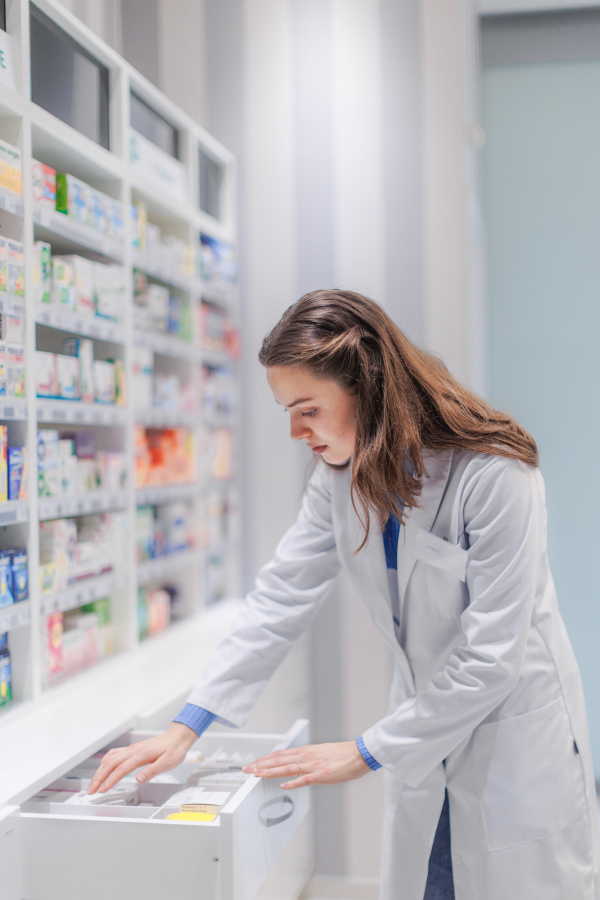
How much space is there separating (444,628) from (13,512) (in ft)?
3.51

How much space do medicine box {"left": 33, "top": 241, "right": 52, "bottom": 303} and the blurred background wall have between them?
111 centimetres

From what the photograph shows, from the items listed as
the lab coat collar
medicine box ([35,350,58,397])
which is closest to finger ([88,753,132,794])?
the lab coat collar

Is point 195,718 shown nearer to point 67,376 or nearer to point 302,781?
point 302,781

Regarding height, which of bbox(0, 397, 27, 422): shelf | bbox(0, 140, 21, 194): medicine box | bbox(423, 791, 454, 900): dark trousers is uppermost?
bbox(0, 140, 21, 194): medicine box

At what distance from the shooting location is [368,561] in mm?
1586

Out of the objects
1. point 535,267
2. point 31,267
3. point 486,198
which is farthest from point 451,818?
point 486,198

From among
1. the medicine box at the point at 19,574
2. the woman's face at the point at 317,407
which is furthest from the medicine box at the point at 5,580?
the woman's face at the point at 317,407

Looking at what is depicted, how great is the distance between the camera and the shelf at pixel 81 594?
6.61ft

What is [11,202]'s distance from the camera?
1855mm

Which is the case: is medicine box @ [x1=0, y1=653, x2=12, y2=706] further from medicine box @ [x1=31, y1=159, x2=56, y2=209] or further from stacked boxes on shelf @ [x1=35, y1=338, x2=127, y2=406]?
medicine box @ [x1=31, y1=159, x2=56, y2=209]

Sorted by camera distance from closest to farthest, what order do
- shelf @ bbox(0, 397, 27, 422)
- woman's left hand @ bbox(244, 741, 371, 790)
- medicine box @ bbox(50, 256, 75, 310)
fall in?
woman's left hand @ bbox(244, 741, 371, 790) → shelf @ bbox(0, 397, 27, 422) → medicine box @ bbox(50, 256, 75, 310)

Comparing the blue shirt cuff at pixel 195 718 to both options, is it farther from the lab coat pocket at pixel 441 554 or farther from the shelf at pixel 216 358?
the shelf at pixel 216 358

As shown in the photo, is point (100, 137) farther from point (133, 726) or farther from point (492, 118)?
point (133, 726)

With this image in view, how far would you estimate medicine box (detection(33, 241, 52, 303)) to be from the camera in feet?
6.53
